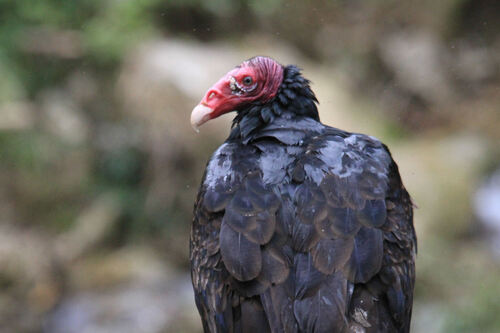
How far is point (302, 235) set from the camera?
2.74m

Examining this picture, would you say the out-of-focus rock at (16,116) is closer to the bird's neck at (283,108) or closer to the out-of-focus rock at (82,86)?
the out-of-focus rock at (82,86)

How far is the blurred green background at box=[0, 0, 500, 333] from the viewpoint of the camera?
22.6ft

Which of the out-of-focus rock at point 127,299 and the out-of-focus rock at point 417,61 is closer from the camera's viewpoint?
the out-of-focus rock at point 127,299

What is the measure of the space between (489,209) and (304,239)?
5.52 meters

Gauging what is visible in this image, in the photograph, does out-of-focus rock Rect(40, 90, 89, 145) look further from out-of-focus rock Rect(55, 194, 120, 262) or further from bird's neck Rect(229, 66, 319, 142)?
bird's neck Rect(229, 66, 319, 142)

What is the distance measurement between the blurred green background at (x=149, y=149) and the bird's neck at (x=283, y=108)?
3372 mm

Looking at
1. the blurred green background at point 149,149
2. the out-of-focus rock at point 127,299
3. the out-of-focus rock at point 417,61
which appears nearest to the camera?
the out-of-focus rock at point 127,299

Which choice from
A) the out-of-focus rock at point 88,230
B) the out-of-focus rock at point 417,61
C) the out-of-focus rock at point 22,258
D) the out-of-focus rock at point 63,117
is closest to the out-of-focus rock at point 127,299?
the out-of-focus rock at point 88,230

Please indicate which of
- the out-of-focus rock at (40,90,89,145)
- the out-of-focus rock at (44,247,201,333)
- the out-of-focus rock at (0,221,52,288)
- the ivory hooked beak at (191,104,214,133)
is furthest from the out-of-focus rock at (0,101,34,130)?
the ivory hooked beak at (191,104,214,133)

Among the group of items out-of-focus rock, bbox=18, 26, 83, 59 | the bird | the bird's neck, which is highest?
out-of-focus rock, bbox=18, 26, 83, 59

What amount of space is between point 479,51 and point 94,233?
237 inches

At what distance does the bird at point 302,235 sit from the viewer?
2.67 metres

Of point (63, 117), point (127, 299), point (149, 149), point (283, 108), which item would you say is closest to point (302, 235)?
point (283, 108)

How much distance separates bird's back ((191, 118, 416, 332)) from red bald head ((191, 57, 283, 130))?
0.28 meters
